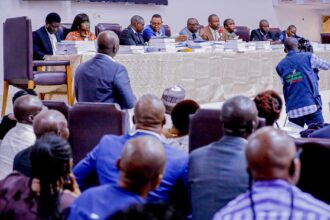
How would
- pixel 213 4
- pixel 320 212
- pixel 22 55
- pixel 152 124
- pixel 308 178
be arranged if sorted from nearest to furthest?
pixel 320 212, pixel 308 178, pixel 152 124, pixel 22 55, pixel 213 4

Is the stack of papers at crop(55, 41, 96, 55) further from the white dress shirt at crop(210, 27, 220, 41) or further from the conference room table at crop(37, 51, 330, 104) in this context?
the white dress shirt at crop(210, 27, 220, 41)

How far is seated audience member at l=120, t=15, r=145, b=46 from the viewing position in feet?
25.1

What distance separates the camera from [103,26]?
324 inches

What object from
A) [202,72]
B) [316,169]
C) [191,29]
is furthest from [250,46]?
[316,169]

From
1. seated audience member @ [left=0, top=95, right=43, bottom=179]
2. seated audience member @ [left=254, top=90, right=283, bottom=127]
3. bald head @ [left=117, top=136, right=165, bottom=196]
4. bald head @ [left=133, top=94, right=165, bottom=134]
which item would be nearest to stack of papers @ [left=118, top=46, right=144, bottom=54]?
seated audience member @ [left=0, top=95, right=43, bottom=179]

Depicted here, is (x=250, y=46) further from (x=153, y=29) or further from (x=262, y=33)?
(x=262, y=33)

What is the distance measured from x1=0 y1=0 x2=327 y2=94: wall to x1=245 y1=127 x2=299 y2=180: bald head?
7.20 metres

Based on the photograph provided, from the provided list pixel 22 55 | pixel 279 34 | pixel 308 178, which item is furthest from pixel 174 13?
pixel 308 178

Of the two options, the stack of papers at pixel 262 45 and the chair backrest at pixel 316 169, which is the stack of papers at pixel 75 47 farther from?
the chair backrest at pixel 316 169

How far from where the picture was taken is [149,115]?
91.0 inches

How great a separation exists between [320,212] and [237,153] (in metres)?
0.45

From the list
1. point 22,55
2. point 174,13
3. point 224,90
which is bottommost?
point 224,90

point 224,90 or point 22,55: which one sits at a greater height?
point 22,55

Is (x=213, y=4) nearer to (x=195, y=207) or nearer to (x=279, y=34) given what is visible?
(x=279, y=34)
